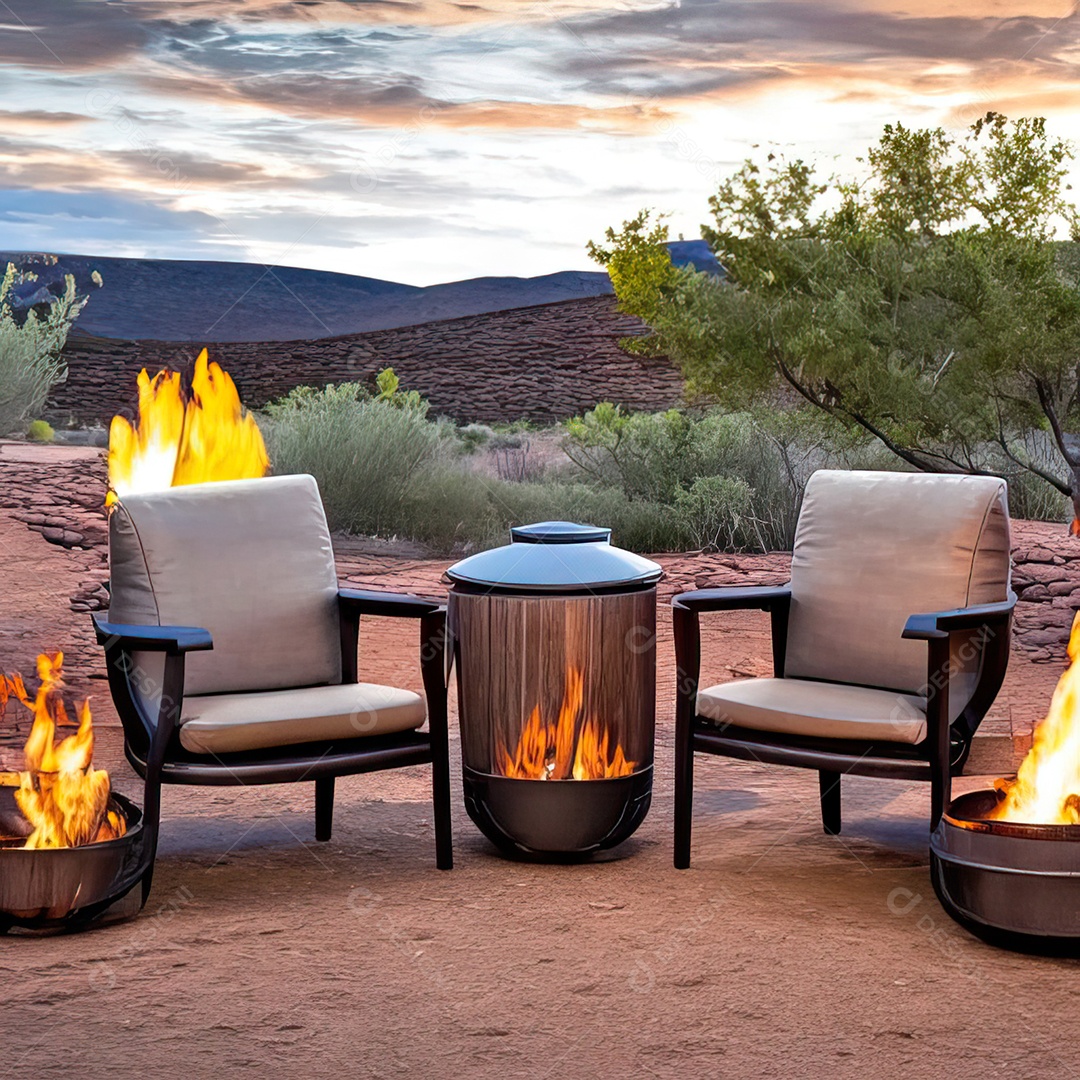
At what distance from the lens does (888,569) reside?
11.6ft

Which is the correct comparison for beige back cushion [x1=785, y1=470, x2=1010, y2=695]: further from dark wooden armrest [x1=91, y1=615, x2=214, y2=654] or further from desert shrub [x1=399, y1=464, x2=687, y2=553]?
desert shrub [x1=399, y1=464, x2=687, y2=553]

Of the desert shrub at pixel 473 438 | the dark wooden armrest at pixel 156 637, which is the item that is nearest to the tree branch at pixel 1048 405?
the dark wooden armrest at pixel 156 637

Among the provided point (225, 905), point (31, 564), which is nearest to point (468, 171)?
point (31, 564)

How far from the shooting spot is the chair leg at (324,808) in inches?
139

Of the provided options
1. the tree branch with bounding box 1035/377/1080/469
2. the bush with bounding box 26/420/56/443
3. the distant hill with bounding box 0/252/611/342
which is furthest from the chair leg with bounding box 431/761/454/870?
the distant hill with bounding box 0/252/611/342

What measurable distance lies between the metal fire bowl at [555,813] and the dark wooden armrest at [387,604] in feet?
1.38

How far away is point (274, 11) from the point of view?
8.73 meters

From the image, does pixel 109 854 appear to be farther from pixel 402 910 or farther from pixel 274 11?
pixel 274 11

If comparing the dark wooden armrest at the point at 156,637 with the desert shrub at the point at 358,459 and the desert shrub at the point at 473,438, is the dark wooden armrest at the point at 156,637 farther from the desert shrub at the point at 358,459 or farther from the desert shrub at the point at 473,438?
the desert shrub at the point at 473,438

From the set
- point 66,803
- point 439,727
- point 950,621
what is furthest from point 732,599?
point 66,803

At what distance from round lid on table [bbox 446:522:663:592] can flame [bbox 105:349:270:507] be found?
3.38 ft

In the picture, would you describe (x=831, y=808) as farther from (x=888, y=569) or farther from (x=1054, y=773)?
(x=1054, y=773)

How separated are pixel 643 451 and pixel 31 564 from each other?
4664 mm

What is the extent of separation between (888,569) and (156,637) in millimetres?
1822
